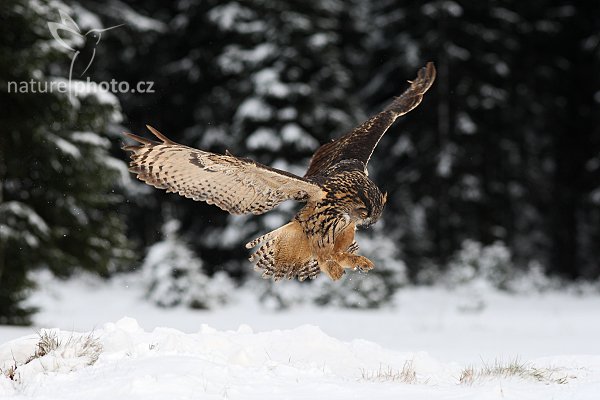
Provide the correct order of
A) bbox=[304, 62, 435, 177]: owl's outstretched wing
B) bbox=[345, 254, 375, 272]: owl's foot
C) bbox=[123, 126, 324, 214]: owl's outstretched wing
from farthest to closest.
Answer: bbox=[304, 62, 435, 177]: owl's outstretched wing, bbox=[345, 254, 375, 272]: owl's foot, bbox=[123, 126, 324, 214]: owl's outstretched wing

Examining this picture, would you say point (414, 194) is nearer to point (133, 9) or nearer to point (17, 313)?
point (133, 9)

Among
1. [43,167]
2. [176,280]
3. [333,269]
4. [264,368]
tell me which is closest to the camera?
[264,368]

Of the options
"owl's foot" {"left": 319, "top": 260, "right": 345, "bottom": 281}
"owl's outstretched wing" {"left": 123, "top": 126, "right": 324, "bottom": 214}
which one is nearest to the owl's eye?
"owl's outstretched wing" {"left": 123, "top": 126, "right": 324, "bottom": 214}

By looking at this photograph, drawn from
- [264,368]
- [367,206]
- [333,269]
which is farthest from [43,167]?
[264,368]

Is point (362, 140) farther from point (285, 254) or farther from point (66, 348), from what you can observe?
point (66, 348)

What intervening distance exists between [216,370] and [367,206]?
65.8 inches

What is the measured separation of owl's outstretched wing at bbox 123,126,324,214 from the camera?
4.81m

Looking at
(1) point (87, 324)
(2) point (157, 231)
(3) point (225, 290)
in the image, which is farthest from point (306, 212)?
(2) point (157, 231)

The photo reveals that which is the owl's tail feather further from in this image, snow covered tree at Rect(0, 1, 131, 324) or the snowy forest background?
the snowy forest background

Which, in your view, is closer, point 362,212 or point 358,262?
point 362,212

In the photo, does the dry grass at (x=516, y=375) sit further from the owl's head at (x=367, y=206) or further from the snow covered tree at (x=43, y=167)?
the snow covered tree at (x=43, y=167)

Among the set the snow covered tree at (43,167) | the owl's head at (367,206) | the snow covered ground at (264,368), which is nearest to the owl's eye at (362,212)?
A: the owl's head at (367,206)

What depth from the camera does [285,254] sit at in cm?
589

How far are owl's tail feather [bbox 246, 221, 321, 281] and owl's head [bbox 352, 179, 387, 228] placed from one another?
541 mm
